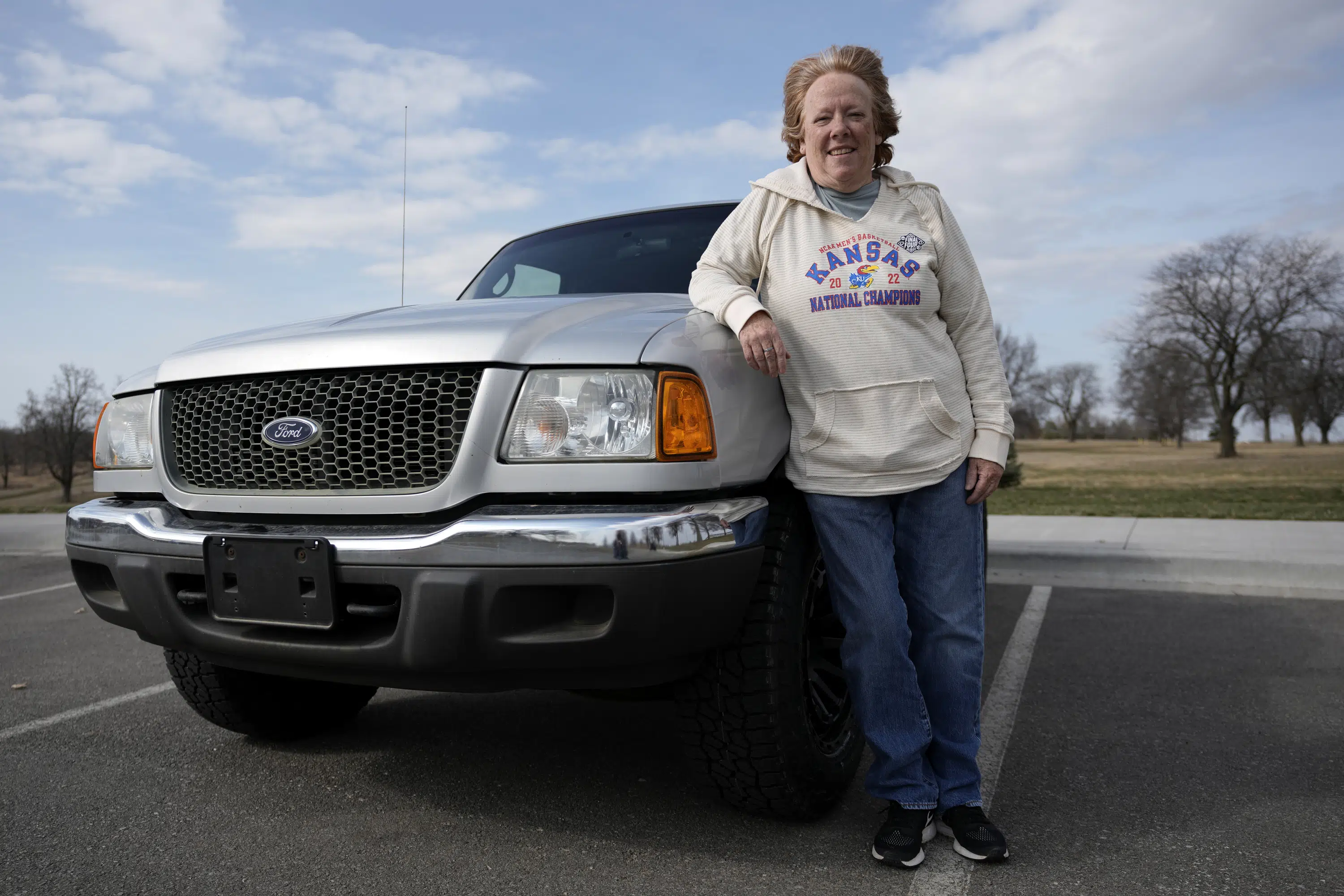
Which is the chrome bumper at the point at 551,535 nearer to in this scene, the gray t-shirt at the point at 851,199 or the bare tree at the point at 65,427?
the gray t-shirt at the point at 851,199

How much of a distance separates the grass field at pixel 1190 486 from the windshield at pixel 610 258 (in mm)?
8307

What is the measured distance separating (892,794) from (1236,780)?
111 cm

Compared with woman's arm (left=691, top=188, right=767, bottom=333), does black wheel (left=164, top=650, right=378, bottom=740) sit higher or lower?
lower

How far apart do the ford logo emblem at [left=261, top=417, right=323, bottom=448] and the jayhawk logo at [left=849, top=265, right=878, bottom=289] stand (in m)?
1.28

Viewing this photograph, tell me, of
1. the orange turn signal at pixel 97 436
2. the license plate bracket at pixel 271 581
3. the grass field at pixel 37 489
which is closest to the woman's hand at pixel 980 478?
the license plate bracket at pixel 271 581

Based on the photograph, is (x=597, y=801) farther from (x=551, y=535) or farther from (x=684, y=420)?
(x=684, y=420)

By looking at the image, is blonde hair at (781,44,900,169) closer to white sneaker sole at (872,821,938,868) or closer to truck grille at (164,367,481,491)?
truck grille at (164,367,481,491)

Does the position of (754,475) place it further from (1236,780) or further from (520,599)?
(1236,780)

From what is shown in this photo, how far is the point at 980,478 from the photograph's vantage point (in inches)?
92.0

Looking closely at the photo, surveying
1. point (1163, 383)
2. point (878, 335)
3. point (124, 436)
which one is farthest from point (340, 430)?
point (1163, 383)

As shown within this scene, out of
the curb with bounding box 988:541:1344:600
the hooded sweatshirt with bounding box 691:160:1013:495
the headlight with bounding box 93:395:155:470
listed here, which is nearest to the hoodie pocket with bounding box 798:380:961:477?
the hooded sweatshirt with bounding box 691:160:1013:495

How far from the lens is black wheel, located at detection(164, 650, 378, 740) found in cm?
291

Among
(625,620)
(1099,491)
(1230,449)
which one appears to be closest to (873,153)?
(625,620)

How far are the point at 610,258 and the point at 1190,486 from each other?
17319 mm
